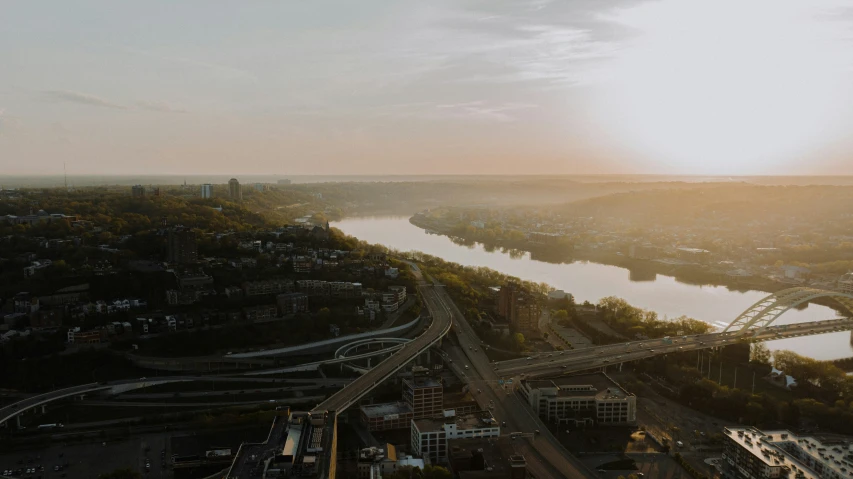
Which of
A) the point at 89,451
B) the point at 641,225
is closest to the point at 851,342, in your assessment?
the point at 89,451

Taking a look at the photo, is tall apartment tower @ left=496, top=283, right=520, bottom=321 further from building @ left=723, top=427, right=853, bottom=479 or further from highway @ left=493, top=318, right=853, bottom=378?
building @ left=723, top=427, right=853, bottom=479

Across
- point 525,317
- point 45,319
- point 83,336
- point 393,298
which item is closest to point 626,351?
point 525,317

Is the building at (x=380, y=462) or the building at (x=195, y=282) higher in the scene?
the building at (x=195, y=282)

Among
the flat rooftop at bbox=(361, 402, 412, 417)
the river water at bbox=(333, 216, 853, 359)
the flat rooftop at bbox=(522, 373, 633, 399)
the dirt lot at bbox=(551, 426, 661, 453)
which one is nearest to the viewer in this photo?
the dirt lot at bbox=(551, 426, 661, 453)

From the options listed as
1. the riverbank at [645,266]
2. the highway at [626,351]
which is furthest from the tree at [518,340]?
the riverbank at [645,266]

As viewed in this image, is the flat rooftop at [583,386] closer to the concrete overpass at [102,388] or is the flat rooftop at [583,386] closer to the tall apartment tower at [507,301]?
the concrete overpass at [102,388]

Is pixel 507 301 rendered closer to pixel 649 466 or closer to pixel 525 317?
pixel 525 317

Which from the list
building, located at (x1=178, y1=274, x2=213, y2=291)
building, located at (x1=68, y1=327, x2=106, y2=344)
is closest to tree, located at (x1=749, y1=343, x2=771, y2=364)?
building, located at (x1=178, y1=274, x2=213, y2=291)
